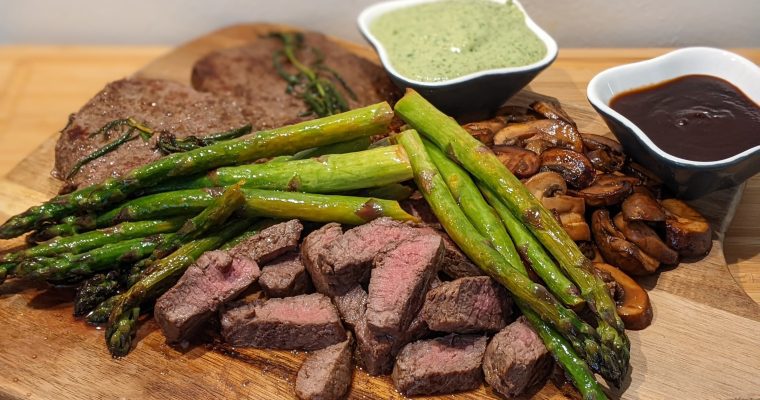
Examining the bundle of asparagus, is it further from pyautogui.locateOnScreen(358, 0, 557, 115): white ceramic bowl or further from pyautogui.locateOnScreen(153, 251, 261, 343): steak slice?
pyautogui.locateOnScreen(358, 0, 557, 115): white ceramic bowl

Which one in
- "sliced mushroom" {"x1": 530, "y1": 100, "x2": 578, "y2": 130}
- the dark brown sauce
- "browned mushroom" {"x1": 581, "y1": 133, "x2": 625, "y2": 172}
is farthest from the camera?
"sliced mushroom" {"x1": 530, "y1": 100, "x2": 578, "y2": 130}

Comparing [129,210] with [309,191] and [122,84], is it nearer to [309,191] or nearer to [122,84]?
[309,191]

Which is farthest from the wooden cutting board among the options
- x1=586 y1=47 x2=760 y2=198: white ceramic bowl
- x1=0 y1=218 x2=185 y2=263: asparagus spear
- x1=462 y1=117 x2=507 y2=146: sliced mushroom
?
x1=462 y1=117 x2=507 y2=146: sliced mushroom

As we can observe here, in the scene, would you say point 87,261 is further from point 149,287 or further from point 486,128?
point 486,128

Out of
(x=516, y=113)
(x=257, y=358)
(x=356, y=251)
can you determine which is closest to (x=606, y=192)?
(x=516, y=113)

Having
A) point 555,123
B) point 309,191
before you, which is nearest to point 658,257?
point 555,123

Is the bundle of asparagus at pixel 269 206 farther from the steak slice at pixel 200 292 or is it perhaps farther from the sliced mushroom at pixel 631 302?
the sliced mushroom at pixel 631 302
